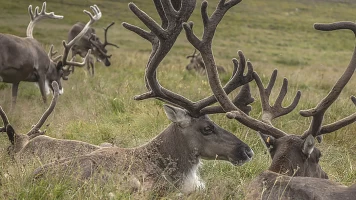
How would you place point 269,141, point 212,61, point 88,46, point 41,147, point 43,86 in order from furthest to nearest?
point 88,46 → point 43,86 → point 41,147 → point 212,61 → point 269,141

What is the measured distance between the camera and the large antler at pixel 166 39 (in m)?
5.46

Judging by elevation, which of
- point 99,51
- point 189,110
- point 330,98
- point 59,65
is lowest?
point 99,51

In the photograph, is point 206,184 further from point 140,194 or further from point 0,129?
point 0,129

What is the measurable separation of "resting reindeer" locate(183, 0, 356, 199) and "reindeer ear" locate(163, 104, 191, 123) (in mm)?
419

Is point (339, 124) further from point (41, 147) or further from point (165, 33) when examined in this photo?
point (41, 147)

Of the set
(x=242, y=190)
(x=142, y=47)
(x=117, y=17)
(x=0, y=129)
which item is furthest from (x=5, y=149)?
(x=117, y=17)

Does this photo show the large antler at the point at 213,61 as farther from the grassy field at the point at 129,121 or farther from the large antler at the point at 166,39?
the grassy field at the point at 129,121

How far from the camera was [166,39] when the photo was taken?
18.2 ft

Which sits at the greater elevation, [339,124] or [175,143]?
[339,124]

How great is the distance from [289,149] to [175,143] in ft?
3.91

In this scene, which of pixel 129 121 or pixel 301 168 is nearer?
pixel 301 168

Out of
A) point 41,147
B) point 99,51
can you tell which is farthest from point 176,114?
point 99,51

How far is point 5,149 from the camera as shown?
6.59 metres

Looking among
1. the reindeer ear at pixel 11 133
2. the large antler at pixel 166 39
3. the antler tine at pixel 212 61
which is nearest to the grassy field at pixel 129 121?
the reindeer ear at pixel 11 133
